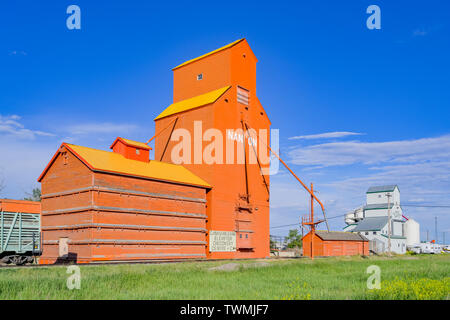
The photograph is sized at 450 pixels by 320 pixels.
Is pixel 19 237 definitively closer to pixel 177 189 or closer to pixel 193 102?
pixel 177 189

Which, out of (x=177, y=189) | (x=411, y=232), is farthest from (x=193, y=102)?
(x=411, y=232)

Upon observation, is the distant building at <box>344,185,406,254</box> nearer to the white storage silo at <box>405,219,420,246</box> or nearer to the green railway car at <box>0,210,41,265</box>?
the white storage silo at <box>405,219,420,246</box>

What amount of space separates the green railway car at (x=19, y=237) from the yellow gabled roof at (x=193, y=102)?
17.5 metres

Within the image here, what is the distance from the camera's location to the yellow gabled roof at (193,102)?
3948cm

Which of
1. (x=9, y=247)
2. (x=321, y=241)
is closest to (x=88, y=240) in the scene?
(x=9, y=247)

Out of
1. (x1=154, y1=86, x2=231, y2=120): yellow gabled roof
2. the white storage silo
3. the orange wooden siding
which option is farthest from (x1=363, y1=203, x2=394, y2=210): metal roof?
the orange wooden siding

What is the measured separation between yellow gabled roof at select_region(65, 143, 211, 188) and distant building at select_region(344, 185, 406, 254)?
43.9 m

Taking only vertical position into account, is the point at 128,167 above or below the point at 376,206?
above

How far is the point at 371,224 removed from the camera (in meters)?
74.6

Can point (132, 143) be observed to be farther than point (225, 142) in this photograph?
No

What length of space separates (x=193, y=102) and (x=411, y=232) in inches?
2418

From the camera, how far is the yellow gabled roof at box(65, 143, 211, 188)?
2947 cm
